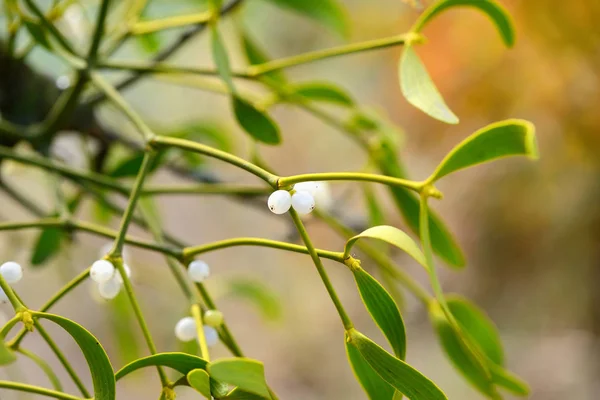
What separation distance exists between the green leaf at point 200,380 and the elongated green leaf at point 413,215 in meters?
0.15

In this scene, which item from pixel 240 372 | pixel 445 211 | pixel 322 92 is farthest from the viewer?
pixel 445 211

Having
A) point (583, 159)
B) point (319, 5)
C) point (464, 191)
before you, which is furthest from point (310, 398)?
point (319, 5)

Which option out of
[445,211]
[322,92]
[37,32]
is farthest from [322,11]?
[445,211]

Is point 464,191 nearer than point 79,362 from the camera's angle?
No

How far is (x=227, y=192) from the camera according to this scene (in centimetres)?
40

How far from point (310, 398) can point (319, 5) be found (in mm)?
1358

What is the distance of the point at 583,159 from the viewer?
1.18 meters

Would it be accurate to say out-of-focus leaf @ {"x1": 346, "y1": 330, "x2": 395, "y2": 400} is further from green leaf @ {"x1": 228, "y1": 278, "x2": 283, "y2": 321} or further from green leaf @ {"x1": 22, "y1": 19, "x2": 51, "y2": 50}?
green leaf @ {"x1": 228, "y1": 278, "x2": 283, "y2": 321}

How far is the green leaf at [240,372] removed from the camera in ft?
0.56

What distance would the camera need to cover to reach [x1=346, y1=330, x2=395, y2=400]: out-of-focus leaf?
0.23 meters

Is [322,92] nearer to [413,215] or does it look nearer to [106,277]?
[413,215]

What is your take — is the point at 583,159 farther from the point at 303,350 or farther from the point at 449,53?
the point at 303,350

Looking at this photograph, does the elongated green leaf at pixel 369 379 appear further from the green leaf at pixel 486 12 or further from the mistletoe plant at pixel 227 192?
the green leaf at pixel 486 12

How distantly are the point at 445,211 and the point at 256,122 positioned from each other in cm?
121
